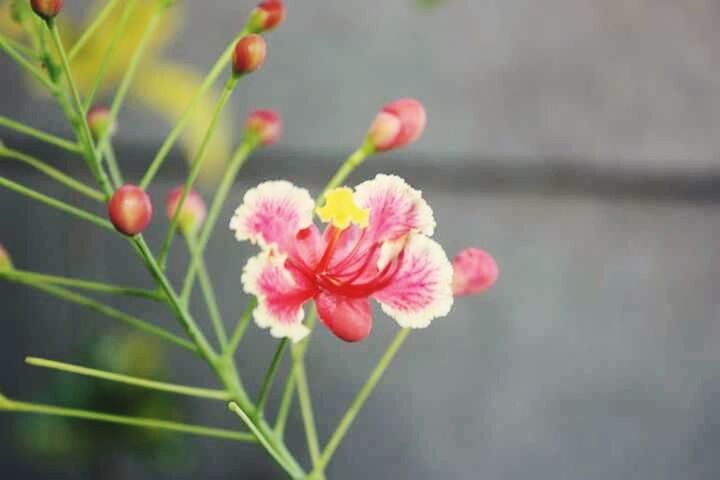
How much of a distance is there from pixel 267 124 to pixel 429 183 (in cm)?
49

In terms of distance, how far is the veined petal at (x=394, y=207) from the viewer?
289 mm

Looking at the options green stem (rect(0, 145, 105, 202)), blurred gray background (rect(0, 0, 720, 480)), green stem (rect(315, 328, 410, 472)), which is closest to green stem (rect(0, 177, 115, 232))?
green stem (rect(0, 145, 105, 202))

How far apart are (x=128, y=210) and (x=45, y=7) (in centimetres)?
7

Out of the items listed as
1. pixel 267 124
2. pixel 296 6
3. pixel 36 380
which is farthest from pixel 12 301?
pixel 267 124

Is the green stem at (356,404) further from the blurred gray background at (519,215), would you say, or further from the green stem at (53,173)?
the blurred gray background at (519,215)

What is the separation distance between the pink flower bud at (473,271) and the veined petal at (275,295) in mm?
83

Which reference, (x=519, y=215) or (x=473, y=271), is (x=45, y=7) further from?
(x=519, y=215)

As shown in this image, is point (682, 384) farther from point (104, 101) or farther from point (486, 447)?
point (104, 101)

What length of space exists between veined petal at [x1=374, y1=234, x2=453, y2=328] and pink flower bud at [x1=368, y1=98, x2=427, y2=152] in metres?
0.07

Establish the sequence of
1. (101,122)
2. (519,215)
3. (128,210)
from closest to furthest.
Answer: (128,210), (101,122), (519,215)

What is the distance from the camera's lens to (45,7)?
27cm

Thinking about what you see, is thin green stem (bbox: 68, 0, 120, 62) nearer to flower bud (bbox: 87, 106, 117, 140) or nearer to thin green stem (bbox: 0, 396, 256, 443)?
flower bud (bbox: 87, 106, 117, 140)

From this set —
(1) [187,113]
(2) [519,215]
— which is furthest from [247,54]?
(2) [519,215]

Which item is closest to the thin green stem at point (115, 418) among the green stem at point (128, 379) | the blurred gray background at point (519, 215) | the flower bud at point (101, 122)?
the green stem at point (128, 379)
